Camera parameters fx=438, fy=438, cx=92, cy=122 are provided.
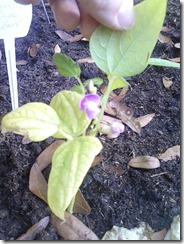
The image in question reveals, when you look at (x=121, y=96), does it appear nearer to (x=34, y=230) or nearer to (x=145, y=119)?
(x=145, y=119)

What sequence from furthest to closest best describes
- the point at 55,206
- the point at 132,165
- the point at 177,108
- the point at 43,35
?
1. the point at 43,35
2. the point at 177,108
3. the point at 132,165
4. the point at 55,206

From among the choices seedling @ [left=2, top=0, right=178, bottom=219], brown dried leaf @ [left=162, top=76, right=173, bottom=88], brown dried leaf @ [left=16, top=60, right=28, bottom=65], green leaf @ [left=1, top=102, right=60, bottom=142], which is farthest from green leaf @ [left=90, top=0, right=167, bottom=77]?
brown dried leaf @ [left=16, top=60, right=28, bottom=65]

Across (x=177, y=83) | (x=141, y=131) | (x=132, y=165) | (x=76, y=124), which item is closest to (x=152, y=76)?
(x=177, y=83)

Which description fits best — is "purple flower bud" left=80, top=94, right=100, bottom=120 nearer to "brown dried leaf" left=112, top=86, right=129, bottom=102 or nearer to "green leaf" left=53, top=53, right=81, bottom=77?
"green leaf" left=53, top=53, right=81, bottom=77

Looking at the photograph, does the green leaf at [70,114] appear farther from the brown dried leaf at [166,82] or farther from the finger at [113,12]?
the brown dried leaf at [166,82]

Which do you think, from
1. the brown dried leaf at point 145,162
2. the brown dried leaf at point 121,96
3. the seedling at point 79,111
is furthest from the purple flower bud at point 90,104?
the brown dried leaf at point 121,96

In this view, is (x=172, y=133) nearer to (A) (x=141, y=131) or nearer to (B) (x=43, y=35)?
(A) (x=141, y=131)
